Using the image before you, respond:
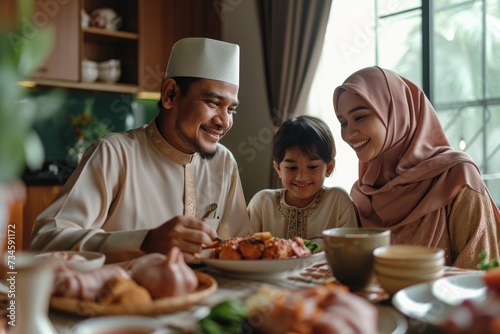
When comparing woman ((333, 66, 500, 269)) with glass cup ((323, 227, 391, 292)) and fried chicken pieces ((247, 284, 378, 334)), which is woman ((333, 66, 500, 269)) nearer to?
glass cup ((323, 227, 391, 292))

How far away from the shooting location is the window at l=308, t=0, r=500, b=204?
9.39ft

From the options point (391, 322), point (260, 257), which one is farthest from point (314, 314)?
point (260, 257)

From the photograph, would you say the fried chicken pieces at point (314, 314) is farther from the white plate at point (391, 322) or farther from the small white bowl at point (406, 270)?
the small white bowl at point (406, 270)

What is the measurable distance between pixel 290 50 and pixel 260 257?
2.95 metres

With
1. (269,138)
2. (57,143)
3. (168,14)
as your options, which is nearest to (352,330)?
(269,138)

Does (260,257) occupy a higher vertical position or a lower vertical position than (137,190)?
lower

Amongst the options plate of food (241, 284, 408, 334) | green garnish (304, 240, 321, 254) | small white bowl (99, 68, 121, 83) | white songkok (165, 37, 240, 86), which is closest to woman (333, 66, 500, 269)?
white songkok (165, 37, 240, 86)

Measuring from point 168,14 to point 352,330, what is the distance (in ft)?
14.1

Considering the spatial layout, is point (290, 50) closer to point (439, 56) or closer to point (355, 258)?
point (439, 56)

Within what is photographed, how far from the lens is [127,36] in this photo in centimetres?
418

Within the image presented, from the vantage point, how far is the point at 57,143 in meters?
4.09

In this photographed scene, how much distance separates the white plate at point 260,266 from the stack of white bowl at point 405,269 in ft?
A: 0.70

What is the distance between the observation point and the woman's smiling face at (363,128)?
6.38ft

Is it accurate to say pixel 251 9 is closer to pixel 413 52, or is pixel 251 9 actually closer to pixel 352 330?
pixel 413 52
